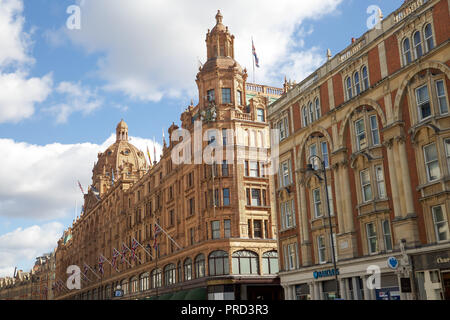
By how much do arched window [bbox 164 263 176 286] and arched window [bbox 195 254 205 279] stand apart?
310 inches

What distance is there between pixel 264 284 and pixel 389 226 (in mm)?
26339

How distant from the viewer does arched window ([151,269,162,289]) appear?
2815 inches

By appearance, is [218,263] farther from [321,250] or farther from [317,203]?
[317,203]

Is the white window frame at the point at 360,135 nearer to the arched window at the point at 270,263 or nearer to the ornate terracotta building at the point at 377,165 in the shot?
the ornate terracotta building at the point at 377,165

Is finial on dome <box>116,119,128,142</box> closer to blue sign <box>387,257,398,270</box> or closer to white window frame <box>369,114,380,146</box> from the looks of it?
white window frame <box>369,114,380,146</box>

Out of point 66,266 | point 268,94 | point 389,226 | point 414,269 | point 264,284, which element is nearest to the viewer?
point 414,269

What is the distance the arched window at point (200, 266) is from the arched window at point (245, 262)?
431 centimetres

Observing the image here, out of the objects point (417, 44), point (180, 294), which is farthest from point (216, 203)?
point (417, 44)

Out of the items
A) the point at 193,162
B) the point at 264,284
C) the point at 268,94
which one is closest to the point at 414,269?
the point at 264,284

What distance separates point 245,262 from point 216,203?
25.2 feet

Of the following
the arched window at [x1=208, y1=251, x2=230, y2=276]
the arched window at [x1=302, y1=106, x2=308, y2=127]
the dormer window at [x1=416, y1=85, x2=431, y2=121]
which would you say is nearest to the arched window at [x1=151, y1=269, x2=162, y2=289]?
the arched window at [x1=208, y1=251, x2=230, y2=276]

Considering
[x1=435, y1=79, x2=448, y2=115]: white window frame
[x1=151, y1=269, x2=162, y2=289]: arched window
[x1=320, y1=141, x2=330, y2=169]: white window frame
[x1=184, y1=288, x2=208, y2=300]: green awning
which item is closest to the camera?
[x1=435, y1=79, x2=448, y2=115]: white window frame
